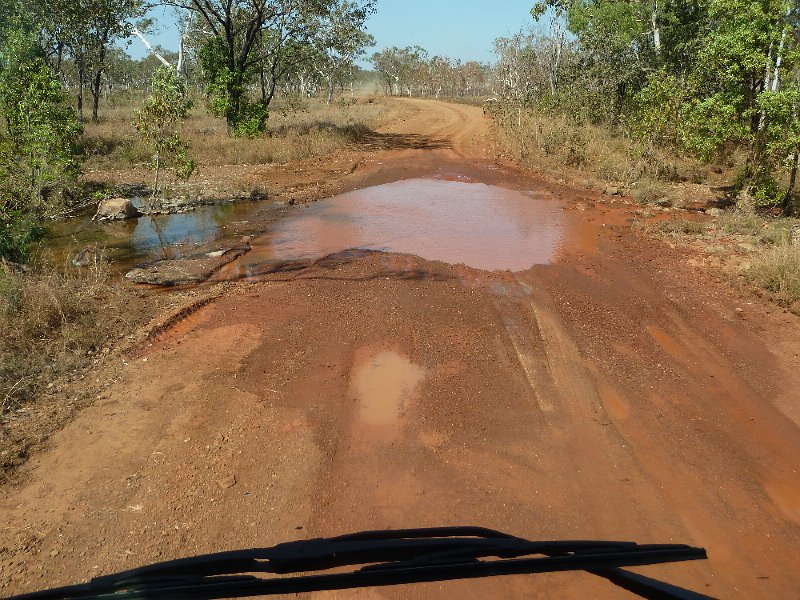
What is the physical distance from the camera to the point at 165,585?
1488mm

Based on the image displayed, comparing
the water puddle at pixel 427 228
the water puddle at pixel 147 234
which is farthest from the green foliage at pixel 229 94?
the water puddle at pixel 147 234

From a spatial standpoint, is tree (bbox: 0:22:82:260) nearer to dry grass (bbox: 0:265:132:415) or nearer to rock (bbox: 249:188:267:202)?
A: dry grass (bbox: 0:265:132:415)

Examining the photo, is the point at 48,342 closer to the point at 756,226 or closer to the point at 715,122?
the point at 756,226

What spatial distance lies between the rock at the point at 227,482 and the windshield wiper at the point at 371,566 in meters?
2.52

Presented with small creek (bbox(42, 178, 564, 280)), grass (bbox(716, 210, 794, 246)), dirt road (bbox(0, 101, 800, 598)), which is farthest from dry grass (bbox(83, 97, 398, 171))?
grass (bbox(716, 210, 794, 246))

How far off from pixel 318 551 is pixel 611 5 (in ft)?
74.0

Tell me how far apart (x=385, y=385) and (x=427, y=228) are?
6093 mm

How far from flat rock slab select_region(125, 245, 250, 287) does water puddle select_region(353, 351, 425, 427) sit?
3781mm

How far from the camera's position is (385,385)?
5.56 m

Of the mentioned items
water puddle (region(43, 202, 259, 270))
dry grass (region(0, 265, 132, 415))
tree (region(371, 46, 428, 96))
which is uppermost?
tree (region(371, 46, 428, 96))

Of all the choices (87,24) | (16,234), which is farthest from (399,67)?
(16,234)

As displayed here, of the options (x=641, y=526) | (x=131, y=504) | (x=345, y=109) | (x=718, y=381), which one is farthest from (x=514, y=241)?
(x=345, y=109)

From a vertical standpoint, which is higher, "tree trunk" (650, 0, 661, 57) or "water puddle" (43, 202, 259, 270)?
"tree trunk" (650, 0, 661, 57)

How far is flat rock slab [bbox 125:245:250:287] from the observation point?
8.42 m
